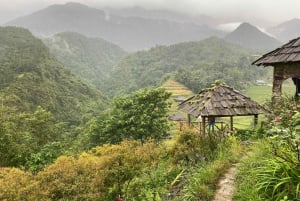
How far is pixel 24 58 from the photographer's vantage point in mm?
70750

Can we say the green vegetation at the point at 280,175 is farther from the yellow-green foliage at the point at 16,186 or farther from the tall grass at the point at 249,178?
the yellow-green foliage at the point at 16,186

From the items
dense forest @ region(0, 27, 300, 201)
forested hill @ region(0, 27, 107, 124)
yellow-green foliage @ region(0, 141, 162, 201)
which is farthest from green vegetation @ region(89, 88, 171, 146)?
yellow-green foliage @ region(0, 141, 162, 201)

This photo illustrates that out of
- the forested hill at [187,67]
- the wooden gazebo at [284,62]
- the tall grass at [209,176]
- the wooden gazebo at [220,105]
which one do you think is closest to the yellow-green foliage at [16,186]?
the wooden gazebo at [220,105]

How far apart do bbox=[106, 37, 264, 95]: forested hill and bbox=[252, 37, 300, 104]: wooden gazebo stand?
225 ft

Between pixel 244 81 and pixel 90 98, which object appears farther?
pixel 244 81

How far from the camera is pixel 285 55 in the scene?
942 cm

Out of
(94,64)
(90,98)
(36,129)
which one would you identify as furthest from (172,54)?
(36,129)

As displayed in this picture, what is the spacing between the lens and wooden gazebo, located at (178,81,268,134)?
33.6 feet

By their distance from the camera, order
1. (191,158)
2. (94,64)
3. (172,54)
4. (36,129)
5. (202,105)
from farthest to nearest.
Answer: (94,64) < (172,54) < (36,129) < (202,105) < (191,158)

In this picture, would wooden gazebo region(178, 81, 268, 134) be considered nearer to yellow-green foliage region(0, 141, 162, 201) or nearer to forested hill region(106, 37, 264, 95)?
yellow-green foliage region(0, 141, 162, 201)

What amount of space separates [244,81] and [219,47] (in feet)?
221

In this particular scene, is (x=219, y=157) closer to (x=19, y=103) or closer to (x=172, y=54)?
(x=19, y=103)

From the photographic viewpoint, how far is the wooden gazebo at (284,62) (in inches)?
359

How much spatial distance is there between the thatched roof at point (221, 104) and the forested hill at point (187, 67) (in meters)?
67.8
